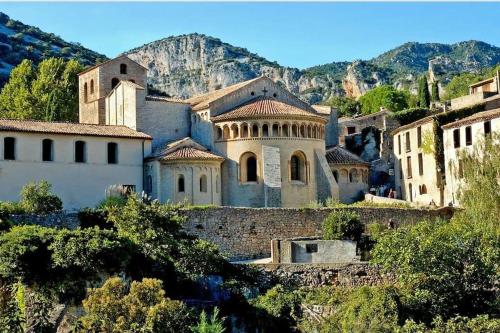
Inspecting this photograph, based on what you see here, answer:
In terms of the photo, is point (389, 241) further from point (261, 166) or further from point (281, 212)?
point (261, 166)

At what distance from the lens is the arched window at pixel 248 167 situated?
53000mm

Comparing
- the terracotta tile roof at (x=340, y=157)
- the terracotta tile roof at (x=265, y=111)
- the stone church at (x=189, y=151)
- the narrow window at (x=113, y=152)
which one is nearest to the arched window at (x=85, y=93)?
the stone church at (x=189, y=151)

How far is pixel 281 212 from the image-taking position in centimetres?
4550

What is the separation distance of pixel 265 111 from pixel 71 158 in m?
12.9

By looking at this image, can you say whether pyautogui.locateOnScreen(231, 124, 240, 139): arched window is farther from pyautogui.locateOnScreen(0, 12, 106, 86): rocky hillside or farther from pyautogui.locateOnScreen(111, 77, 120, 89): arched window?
pyautogui.locateOnScreen(0, 12, 106, 86): rocky hillside

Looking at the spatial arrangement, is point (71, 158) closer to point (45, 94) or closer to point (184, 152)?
point (184, 152)

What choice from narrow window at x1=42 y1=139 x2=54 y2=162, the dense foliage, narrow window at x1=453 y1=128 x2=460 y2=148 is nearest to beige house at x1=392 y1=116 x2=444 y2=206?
narrow window at x1=453 y1=128 x2=460 y2=148

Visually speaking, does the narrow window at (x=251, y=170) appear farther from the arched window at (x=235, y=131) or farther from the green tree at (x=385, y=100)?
the green tree at (x=385, y=100)

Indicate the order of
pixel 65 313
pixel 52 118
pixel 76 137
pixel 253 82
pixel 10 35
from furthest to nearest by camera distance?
pixel 10 35
pixel 52 118
pixel 253 82
pixel 76 137
pixel 65 313

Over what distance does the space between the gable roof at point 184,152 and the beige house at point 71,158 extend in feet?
4.75

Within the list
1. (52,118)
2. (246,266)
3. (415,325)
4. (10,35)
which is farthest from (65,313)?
(10,35)

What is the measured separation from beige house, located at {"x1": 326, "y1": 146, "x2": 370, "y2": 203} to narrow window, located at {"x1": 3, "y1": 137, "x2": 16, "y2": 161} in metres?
22.3

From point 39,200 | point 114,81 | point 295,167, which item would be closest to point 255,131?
point 295,167

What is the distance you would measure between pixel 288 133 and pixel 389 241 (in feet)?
55.5
